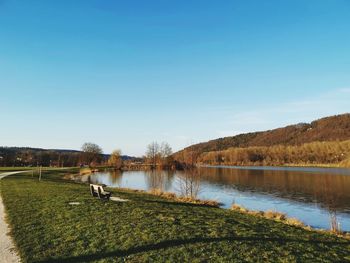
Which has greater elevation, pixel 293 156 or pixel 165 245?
pixel 293 156

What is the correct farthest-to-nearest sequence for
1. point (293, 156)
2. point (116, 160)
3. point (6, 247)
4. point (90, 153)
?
point (293, 156)
point (90, 153)
point (116, 160)
point (6, 247)

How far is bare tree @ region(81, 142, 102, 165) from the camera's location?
10974cm

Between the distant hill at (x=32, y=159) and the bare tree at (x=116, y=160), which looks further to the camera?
the bare tree at (x=116, y=160)

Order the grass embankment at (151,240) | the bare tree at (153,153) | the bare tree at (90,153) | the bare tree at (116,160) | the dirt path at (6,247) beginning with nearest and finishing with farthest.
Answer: the dirt path at (6,247) → the grass embankment at (151,240) → the bare tree at (153,153) → the bare tree at (116,160) → the bare tree at (90,153)

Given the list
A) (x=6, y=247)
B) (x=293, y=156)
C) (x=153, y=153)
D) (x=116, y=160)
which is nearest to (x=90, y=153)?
(x=116, y=160)

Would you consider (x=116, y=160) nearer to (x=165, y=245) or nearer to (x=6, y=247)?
(x=6, y=247)

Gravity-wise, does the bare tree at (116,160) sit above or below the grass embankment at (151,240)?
Result: above

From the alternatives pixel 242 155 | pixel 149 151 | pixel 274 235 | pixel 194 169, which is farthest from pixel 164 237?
pixel 242 155

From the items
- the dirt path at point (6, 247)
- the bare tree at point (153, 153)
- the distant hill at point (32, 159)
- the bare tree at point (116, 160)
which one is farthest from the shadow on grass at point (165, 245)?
Result: the bare tree at point (116, 160)

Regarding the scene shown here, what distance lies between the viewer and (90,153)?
373 ft

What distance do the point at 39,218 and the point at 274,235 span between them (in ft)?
27.0

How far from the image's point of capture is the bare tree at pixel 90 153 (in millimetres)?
109744

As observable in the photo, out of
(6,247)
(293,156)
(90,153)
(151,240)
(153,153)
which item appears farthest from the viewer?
(293,156)

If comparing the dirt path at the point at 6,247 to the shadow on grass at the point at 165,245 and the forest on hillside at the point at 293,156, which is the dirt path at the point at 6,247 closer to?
the shadow on grass at the point at 165,245
